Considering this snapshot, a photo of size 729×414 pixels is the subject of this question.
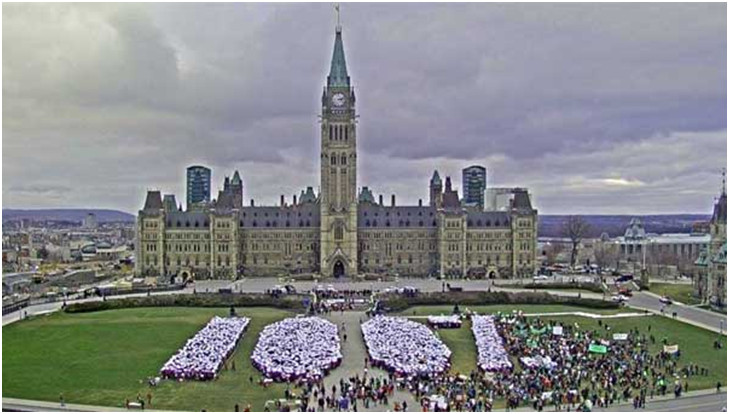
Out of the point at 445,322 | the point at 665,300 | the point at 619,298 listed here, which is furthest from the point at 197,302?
the point at 665,300

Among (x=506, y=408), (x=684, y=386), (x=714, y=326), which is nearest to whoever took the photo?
A: (x=506, y=408)

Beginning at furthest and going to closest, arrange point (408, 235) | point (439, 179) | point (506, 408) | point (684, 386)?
point (439, 179) < point (408, 235) < point (684, 386) < point (506, 408)

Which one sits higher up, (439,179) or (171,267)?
(439,179)

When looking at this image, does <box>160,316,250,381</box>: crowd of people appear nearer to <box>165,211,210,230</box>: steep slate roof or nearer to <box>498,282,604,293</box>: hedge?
<box>498,282,604,293</box>: hedge

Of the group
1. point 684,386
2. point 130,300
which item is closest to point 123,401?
point 684,386

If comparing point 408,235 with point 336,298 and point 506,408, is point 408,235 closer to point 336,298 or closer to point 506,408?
point 336,298

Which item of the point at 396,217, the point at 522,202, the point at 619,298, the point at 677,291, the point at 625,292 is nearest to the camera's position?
the point at 619,298

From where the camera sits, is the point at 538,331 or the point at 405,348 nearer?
the point at 405,348

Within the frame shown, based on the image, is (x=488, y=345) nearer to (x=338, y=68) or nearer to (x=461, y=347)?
(x=461, y=347)
